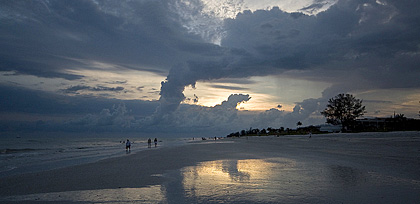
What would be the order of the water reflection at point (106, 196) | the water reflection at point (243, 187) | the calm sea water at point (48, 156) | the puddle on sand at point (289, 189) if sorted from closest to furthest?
the puddle on sand at point (289, 189)
the water reflection at point (243, 187)
the water reflection at point (106, 196)
the calm sea water at point (48, 156)

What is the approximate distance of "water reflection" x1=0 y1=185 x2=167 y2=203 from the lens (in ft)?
30.5

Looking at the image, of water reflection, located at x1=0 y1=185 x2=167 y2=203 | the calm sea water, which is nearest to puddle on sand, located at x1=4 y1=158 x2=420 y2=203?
water reflection, located at x1=0 y1=185 x2=167 y2=203

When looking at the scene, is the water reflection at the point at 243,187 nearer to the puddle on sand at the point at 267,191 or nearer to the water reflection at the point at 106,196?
the puddle on sand at the point at 267,191

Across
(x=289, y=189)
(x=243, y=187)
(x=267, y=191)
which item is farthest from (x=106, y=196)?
(x=289, y=189)

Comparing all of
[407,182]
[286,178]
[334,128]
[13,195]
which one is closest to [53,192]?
[13,195]

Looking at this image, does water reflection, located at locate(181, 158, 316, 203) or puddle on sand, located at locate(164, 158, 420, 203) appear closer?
puddle on sand, located at locate(164, 158, 420, 203)

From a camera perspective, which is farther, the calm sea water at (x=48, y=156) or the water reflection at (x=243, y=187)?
the calm sea water at (x=48, y=156)

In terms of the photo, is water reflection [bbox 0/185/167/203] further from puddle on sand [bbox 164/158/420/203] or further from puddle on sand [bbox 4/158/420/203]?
puddle on sand [bbox 164/158/420/203]

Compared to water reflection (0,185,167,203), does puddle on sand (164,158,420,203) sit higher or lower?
higher

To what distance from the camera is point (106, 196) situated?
9938 mm

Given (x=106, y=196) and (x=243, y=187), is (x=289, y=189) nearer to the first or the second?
(x=243, y=187)

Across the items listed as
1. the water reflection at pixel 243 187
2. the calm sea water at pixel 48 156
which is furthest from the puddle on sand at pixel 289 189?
the calm sea water at pixel 48 156

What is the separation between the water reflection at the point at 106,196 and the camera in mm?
9281

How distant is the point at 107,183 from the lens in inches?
502
